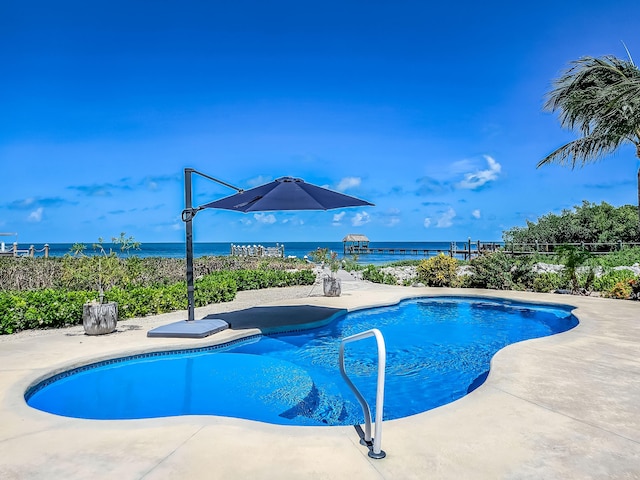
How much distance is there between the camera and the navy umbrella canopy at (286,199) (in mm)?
6617

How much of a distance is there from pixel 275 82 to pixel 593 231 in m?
23.0

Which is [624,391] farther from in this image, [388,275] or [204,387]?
[388,275]

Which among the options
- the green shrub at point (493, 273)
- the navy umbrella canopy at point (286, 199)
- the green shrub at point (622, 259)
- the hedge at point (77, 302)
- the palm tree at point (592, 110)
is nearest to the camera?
the navy umbrella canopy at point (286, 199)

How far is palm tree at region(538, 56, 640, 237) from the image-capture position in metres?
10.6

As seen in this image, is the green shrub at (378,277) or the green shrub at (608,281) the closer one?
the green shrub at (608,281)

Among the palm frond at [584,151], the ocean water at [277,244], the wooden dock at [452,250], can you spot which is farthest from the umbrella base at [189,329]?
the palm frond at [584,151]

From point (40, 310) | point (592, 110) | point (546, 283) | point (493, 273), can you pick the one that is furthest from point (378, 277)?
point (40, 310)

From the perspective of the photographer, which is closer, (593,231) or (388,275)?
(388,275)

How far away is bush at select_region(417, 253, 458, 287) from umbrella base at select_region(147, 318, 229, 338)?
8.48 m

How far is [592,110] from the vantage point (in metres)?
11.6

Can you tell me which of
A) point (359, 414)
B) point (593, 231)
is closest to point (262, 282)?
point (359, 414)

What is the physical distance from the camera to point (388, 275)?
1566cm

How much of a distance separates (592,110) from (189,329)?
12156 millimetres

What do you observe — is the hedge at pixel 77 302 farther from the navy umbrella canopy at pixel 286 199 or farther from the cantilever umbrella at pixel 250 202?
the navy umbrella canopy at pixel 286 199
